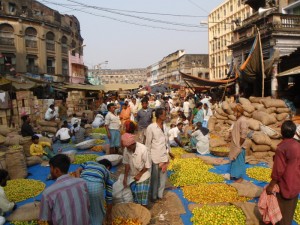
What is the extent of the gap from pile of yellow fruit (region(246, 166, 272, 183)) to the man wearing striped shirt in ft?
17.2

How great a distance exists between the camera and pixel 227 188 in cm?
614

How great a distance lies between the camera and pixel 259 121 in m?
10.8

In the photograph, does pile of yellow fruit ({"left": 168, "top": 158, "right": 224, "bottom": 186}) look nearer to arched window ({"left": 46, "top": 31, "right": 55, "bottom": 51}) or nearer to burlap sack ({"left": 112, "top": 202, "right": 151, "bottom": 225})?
burlap sack ({"left": 112, "top": 202, "right": 151, "bottom": 225})

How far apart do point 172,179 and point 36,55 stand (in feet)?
106

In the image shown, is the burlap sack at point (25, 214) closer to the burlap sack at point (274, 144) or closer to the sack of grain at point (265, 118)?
the burlap sack at point (274, 144)

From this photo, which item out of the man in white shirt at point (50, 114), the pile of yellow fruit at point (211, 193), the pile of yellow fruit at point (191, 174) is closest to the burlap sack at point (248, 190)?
the pile of yellow fruit at point (211, 193)

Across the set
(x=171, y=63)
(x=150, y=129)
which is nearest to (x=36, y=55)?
(x=150, y=129)

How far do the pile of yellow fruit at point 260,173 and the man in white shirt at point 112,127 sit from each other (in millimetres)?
4080

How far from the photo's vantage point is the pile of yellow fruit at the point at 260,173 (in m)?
6.91

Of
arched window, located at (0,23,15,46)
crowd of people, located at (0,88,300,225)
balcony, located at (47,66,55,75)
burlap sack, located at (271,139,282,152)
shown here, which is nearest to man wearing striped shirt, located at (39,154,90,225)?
crowd of people, located at (0,88,300,225)

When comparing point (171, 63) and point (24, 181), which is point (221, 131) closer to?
point (24, 181)

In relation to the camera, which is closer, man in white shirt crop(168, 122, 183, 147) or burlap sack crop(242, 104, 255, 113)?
man in white shirt crop(168, 122, 183, 147)

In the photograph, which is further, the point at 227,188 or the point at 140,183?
the point at 227,188

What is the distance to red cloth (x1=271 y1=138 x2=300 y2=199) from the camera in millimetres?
3658
